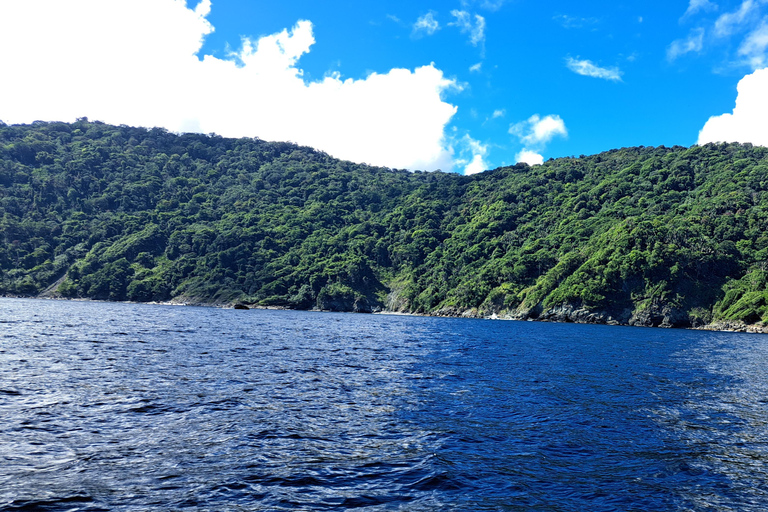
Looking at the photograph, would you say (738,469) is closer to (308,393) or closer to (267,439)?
(267,439)

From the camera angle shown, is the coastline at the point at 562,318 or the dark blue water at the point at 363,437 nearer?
the dark blue water at the point at 363,437

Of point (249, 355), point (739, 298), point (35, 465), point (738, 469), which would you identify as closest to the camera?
point (35, 465)

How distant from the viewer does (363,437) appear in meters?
18.5

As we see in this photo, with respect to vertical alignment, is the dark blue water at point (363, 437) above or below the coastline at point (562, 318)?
above

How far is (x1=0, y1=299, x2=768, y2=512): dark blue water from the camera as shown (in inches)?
512

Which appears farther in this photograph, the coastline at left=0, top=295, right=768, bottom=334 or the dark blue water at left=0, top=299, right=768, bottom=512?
the coastline at left=0, top=295, right=768, bottom=334

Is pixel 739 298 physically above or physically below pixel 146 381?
above

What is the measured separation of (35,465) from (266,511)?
7.88 metres

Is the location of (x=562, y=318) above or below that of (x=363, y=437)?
below

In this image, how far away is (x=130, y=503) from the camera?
11.8 metres

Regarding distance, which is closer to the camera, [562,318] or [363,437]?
[363,437]

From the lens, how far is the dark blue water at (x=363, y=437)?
42.7 ft

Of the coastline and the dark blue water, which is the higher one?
the dark blue water

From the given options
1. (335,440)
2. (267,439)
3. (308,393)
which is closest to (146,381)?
(308,393)
